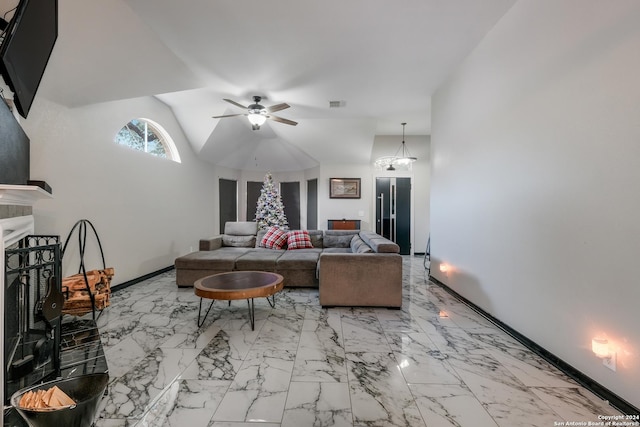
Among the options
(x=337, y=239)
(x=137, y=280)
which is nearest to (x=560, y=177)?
(x=337, y=239)

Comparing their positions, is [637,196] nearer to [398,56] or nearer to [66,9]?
[398,56]

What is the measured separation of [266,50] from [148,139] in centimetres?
296

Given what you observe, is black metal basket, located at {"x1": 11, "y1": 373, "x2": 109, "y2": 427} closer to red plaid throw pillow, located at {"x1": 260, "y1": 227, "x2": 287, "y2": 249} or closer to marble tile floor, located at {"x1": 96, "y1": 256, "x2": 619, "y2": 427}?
marble tile floor, located at {"x1": 96, "y1": 256, "x2": 619, "y2": 427}

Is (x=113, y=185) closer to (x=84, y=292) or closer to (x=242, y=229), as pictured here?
(x=84, y=292)

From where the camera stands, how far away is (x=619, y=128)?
1604 mm

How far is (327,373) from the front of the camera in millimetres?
1961

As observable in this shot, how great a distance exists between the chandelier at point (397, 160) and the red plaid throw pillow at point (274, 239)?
9.46ft

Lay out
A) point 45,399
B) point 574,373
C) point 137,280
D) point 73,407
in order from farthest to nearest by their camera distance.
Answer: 1. point 137,280
2. point 574,373
3. point 45,399
4. point 73,407

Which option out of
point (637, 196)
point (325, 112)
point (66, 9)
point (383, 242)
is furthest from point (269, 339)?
point (325, 112)

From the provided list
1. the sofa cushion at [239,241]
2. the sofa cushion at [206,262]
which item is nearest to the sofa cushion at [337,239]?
the sofa cushion at [239,241]

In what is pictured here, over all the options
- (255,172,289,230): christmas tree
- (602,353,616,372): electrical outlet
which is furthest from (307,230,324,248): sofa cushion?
(602,353,616,372): electrical outlet

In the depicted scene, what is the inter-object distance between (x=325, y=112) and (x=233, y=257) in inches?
128

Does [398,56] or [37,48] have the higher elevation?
Result: [398,56]

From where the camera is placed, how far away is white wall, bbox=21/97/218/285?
3.05 meters
